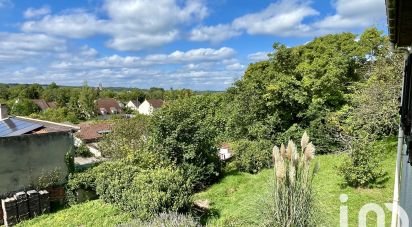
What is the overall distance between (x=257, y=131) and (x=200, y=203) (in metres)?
7.65

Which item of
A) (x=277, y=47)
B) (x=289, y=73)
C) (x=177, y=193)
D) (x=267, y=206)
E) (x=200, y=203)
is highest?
(x=277, y=47)

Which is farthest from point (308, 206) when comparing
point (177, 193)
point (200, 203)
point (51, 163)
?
point (51, 163)

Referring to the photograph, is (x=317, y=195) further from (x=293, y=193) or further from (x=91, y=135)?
(x=91, y=135)

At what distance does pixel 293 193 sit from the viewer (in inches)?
193

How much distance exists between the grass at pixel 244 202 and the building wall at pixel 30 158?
1931mm

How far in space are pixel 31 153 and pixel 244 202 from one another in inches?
351

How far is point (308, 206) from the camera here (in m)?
4.96

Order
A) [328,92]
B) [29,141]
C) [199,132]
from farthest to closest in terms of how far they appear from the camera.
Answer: [328,92]
[199,132]
[29,141]

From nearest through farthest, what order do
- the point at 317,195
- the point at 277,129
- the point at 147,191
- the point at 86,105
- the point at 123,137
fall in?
1. the point at 317,195
2. the point at 147,191
3. the point at 123,137
4. the point at 277,129
5. the point at 86,105

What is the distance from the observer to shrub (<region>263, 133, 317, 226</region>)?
15.6 feet

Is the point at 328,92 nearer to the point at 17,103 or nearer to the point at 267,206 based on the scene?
the point at 267,206

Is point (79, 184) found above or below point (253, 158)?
below

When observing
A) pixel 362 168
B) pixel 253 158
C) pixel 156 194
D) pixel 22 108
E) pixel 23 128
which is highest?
pixel 23 128

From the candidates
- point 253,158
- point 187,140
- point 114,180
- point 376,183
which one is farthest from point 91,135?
point 376,183
